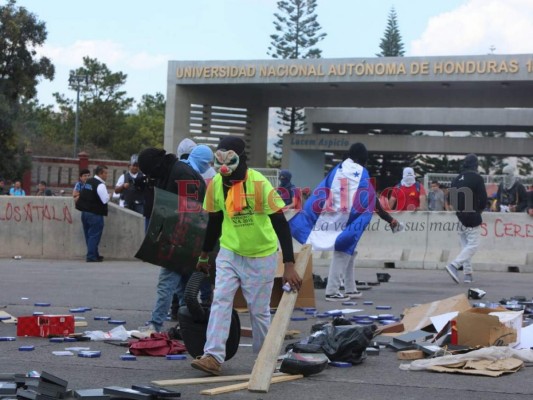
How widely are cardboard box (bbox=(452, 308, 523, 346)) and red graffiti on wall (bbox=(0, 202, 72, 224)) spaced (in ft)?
44.6

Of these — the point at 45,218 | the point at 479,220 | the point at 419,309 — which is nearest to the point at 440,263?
the point at 479,220

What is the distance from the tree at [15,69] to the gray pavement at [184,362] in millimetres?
34662

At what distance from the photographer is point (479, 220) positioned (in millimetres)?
16156

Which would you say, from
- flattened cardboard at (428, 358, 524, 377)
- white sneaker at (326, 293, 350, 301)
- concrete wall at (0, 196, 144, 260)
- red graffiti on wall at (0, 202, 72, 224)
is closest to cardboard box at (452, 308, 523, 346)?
flattened cardboard at (428, 358, 524, 377)

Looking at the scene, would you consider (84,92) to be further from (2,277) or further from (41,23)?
(2,277)

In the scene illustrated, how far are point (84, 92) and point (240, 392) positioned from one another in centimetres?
7985

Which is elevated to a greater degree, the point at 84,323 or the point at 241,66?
the point at 241,66

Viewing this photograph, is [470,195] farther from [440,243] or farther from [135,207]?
[135,207]

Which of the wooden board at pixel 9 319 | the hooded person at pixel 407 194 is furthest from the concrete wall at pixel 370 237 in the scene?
the wooden board at pixel 9 319

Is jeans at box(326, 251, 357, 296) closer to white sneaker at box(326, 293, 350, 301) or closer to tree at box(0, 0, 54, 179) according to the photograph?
white sneaker at box(326, 293, 350, 301)

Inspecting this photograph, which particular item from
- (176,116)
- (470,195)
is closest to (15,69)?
(176,116)

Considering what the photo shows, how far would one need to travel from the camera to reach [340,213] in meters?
13.5

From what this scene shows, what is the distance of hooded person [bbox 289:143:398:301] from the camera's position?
1338cm

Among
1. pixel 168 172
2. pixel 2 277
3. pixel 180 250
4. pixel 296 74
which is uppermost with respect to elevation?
pixel 296 74
